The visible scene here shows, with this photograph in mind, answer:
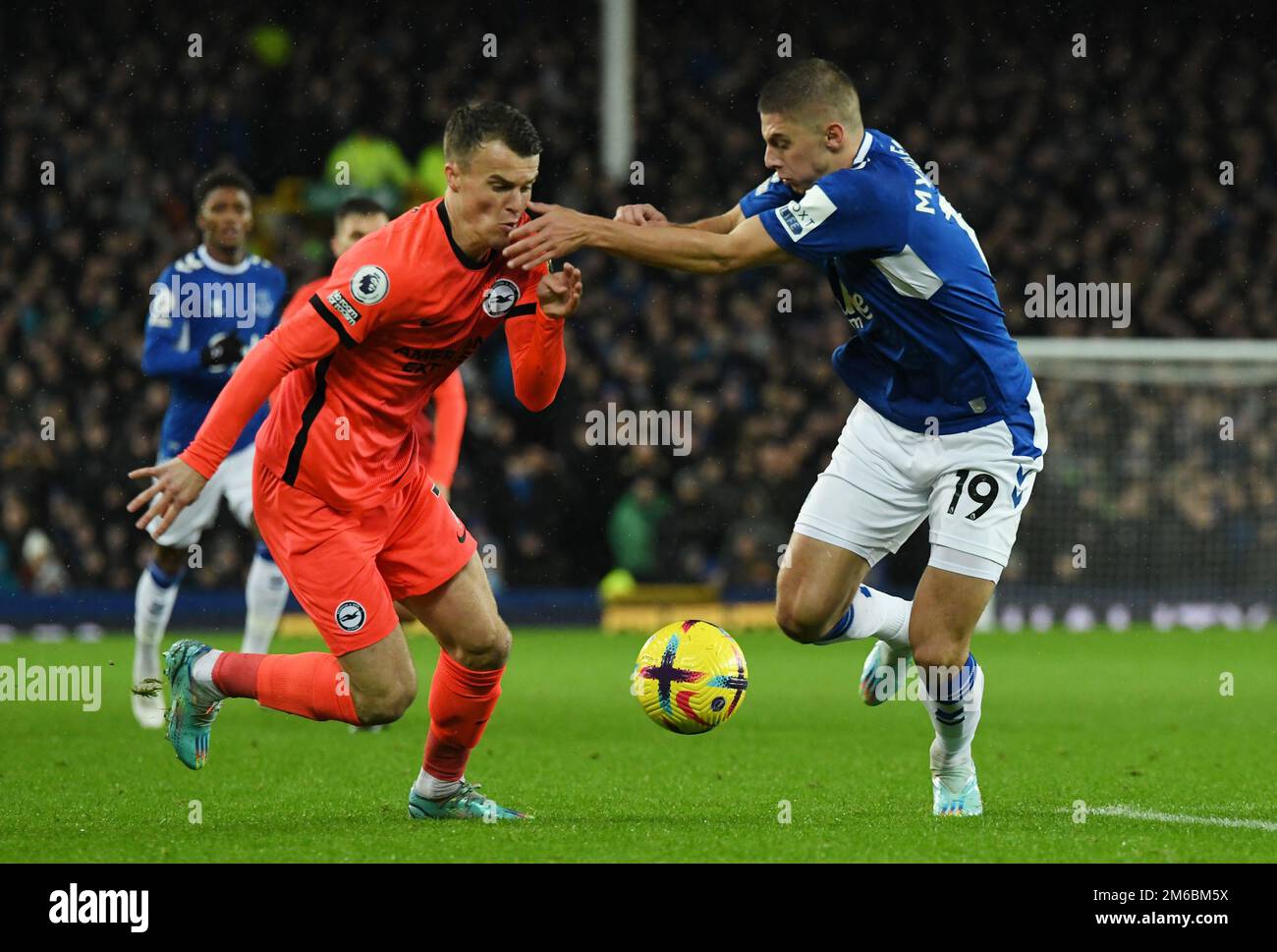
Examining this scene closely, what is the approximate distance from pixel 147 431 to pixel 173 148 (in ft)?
12.9

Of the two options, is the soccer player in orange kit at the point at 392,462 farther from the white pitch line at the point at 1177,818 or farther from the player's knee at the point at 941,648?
the white pitch line at the point at 1177,818

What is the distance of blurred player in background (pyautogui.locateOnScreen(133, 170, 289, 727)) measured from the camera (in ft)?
29.9

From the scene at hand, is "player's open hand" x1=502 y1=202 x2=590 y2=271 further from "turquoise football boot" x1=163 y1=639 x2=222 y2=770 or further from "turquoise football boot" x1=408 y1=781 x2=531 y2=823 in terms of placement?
"turquoise football boot" x1=408 y1=781 x2=531 y2=823

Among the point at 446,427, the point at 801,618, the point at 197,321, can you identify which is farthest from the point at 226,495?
the point at 801,618

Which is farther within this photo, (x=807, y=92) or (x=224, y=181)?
(x=224, y=181)

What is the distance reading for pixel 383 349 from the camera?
5852 millimetres

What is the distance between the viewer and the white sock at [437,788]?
20.0 feet

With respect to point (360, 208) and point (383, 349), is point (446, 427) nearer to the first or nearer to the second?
point (360, 208)

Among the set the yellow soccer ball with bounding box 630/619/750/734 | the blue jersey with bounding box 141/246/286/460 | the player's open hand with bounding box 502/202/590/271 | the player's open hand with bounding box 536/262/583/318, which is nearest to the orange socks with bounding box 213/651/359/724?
the yellow soccer ball with bounding box 630/619/750/734

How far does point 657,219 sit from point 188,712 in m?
2.28
